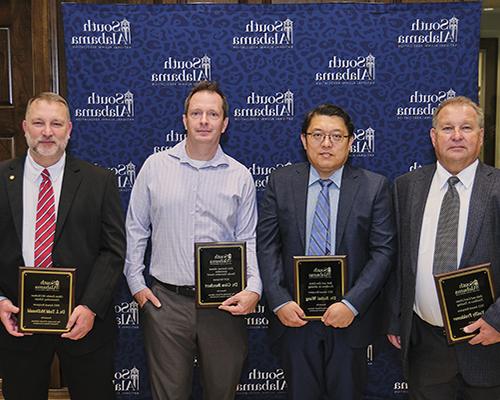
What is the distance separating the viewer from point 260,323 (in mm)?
3383

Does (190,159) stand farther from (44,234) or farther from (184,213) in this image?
(44,234)

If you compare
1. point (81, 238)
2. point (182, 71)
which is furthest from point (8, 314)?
point (182, 71)

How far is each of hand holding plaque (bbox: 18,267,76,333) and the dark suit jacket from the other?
0.80m

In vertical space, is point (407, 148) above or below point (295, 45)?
below

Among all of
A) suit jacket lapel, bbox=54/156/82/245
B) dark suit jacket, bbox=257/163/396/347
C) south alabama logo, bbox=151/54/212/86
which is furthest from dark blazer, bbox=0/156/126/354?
south alabama logo, bbox=151/54/212/86

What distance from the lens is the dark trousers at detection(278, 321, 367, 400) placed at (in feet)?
7.95

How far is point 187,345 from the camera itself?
256 centimetres

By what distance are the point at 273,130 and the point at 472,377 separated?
166 cm

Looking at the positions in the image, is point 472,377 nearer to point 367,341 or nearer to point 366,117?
point 367,341

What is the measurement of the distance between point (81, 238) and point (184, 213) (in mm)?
450

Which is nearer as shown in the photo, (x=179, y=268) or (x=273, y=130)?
(x=179, y=268)

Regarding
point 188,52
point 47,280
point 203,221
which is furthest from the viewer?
point 188,52

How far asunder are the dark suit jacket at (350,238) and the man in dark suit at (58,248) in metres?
0.64

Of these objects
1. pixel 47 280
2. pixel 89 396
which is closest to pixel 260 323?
pixel 89 396
